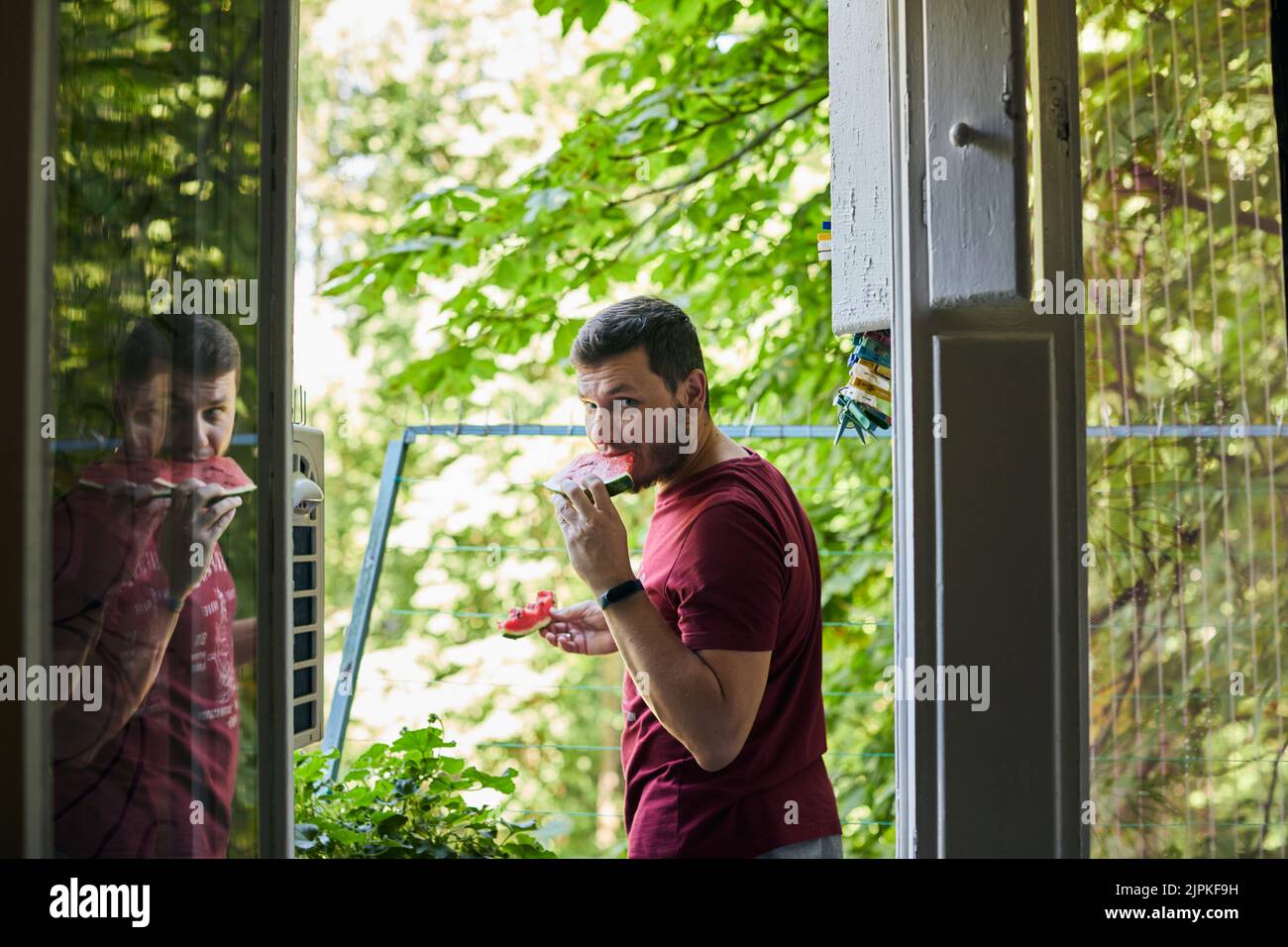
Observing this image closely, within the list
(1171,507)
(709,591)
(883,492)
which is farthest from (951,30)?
(883,492)

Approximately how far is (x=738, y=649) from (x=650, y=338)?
54cm

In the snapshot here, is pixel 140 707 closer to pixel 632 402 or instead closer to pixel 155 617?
pixel 155 617

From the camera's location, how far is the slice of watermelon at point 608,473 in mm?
1876

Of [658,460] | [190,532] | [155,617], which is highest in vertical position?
[658,460]

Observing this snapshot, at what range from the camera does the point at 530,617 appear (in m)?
2.12

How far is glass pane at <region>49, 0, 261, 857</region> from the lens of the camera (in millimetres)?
1332

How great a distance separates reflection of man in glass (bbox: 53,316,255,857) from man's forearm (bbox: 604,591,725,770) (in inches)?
21.1

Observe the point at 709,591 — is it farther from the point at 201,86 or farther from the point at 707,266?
the point at 707,266

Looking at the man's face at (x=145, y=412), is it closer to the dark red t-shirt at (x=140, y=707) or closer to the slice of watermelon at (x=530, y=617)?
the dark red t-shirt at (x=140, y=707)

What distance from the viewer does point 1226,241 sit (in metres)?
1.54

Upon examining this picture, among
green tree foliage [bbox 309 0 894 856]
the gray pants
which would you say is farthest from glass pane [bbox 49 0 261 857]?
green tree foliage [bbox 309 0 894 856]

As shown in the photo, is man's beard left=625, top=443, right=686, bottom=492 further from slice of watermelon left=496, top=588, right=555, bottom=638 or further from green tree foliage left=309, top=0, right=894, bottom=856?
green tree foliage left=309, top=0, right=894, bottom=856

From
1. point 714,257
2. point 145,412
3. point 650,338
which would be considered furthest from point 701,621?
point 714,257

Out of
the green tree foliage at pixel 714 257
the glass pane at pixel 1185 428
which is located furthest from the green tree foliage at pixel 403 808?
the glass pane at pixel 1185 428
